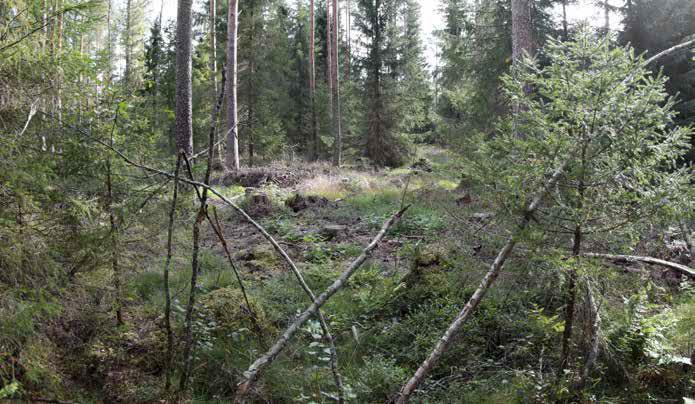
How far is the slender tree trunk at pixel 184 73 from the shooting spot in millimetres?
9375

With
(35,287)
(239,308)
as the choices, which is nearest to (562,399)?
(239,308)

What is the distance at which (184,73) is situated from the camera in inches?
378

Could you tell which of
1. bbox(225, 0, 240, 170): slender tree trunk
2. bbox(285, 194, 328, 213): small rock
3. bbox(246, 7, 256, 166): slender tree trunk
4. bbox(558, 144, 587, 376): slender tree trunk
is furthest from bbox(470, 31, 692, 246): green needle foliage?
bbox(246, 7, 256, 166): slender tree trunk

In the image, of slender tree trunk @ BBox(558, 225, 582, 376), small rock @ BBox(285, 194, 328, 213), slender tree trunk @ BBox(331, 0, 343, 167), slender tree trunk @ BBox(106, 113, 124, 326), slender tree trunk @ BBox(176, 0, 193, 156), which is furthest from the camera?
slender tree trunk @ BBox(331, 0, 343, 167)

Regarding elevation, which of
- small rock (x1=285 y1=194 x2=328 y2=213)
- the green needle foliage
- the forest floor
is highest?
the green needle foliage

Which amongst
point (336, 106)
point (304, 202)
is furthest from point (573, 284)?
point (336, 106)

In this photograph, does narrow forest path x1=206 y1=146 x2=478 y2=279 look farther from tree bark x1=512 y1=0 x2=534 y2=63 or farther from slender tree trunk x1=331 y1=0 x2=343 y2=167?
slender tree trunk x1=331 y1=0 x2=343 y2=167

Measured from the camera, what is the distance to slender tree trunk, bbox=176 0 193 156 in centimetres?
938

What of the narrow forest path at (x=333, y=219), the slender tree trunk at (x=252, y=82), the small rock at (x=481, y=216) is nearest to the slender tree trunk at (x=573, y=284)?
the small rock at (x=481, y=216)

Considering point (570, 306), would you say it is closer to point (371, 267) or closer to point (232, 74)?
point (371, 267)

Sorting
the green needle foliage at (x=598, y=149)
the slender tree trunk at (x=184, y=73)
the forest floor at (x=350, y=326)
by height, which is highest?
the slender tree trunk at (x=184, y=73)

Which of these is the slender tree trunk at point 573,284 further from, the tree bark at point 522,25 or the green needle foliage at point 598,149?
the tree bark at point 522,25

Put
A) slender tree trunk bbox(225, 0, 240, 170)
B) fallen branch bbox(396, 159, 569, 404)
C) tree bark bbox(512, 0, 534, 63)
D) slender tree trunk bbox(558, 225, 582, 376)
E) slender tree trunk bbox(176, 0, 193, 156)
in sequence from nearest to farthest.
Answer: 1. fallen branch bbox(396, 159, 569, 404)
2. slender tree trunk bbox(558, 225, 582, 376)
3. tree bark bbox(512, 0, 534, 63)
4. slender tree trunk bbox(176, 0, 193, 156)
5. slender tree trunk bbox(225, 0, 240, 170)

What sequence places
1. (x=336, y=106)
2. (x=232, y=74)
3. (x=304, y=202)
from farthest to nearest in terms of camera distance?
(x=336, y=106)
(x=232, y=74)
(x=304, y=202)
